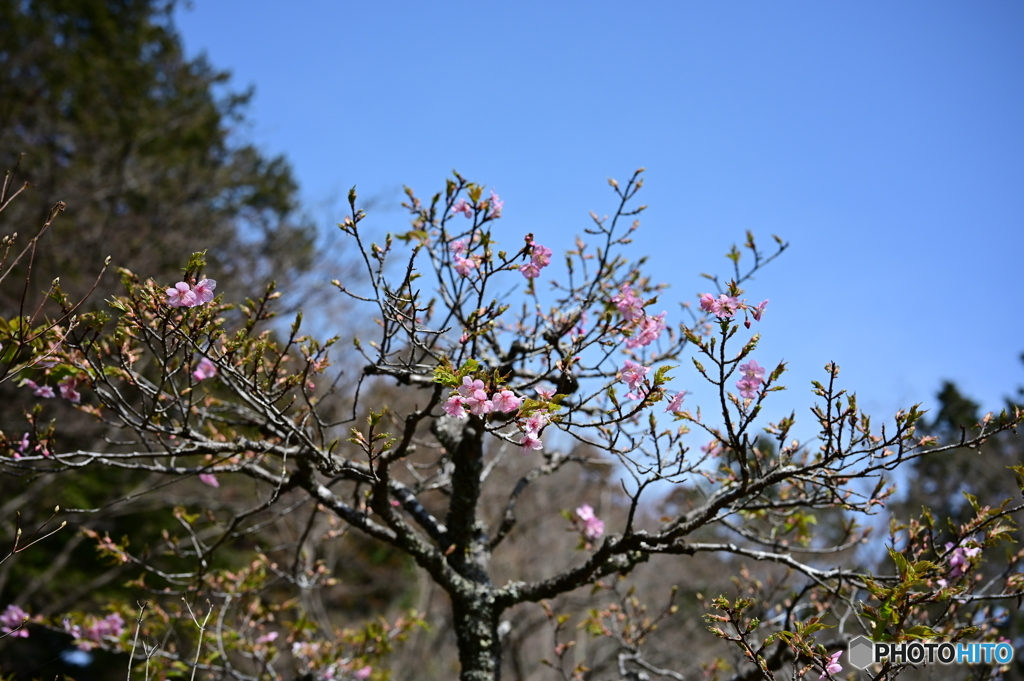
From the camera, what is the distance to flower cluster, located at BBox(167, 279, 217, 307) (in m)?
2.13

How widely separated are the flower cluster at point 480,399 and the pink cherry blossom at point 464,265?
0.74 m

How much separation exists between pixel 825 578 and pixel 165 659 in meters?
3.09

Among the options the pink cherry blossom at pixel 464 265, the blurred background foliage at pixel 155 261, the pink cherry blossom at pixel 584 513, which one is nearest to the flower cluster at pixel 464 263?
the pink cherry blossom at pixel 464 265

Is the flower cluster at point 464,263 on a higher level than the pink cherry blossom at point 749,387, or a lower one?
higher

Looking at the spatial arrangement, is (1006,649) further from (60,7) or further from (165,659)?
(60,7)

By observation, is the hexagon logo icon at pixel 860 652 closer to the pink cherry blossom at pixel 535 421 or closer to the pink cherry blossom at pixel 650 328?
the pink cherry blossom at pixel 650 328

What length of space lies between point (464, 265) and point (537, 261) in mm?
295

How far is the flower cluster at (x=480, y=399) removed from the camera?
1927 millimetres

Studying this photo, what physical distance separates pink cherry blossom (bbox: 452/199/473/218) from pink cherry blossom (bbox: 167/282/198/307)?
1.19 m

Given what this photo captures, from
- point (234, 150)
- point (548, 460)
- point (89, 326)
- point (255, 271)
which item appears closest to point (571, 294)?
point (548, 460)

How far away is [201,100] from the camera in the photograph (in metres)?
12.8

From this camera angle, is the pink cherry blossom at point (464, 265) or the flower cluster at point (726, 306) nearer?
the flower cluster at point (726, 306)

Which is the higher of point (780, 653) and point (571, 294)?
point (571, 294)

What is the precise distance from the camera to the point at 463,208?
2.91m
